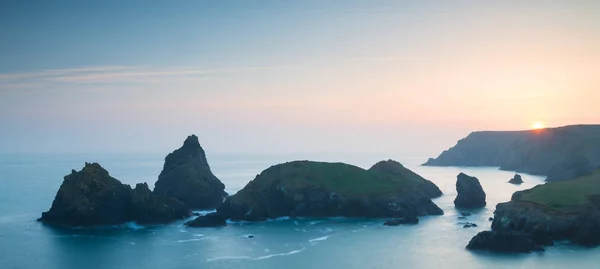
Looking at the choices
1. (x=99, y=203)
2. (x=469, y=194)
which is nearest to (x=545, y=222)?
(x=469, y=194)

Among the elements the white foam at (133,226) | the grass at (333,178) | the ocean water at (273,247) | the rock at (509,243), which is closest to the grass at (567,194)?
the ocean water at (273,247)

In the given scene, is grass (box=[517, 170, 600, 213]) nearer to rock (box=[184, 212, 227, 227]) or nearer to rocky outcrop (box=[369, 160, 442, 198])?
rocky outcrop (box=[369, 160, 442, 198])

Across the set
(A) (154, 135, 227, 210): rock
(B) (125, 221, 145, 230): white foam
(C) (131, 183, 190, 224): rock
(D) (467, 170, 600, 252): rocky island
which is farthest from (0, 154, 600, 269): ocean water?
(A) (154, 135, 227, 210): rock

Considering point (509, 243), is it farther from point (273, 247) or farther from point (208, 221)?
point (208, 221)

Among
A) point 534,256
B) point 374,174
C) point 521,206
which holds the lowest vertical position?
point 534,256

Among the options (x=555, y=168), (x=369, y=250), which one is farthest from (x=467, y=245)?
(x=555, y=168)

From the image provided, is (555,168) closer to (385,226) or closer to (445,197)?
(445,197)

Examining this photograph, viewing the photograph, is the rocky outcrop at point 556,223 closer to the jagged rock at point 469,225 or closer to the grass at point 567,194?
the grass at point 567,194
